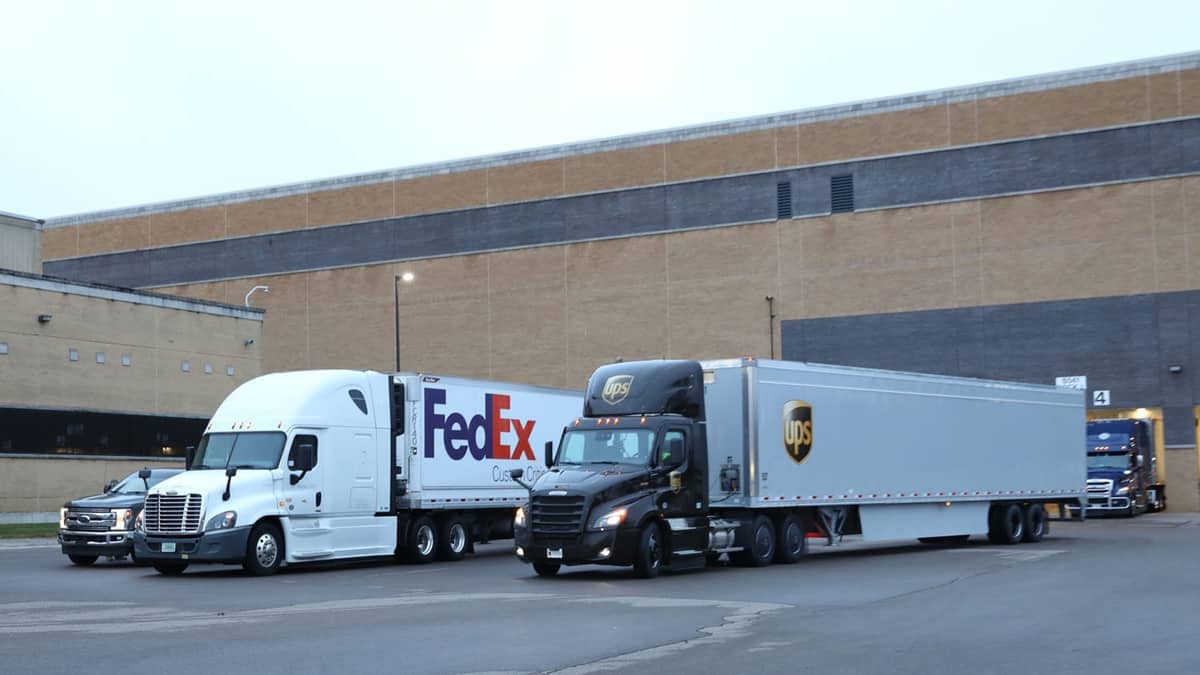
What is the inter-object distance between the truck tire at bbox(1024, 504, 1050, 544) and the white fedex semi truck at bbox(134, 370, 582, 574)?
11898mm

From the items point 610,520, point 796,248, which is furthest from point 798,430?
point 796,248

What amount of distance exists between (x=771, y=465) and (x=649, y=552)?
3.59m

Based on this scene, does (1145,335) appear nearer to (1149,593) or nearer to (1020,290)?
(1020,290)

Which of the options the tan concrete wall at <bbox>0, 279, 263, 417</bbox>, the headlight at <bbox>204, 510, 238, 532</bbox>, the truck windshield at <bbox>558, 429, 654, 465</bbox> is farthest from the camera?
the tan concrete wall at <bbox>0, 279, 263, 417</bbox>

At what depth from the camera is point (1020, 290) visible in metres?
56.0

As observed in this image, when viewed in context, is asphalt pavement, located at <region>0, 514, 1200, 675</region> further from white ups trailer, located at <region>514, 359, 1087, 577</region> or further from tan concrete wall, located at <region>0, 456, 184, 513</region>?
tan concrete wall, located at <region>0, 456, 184, 513</region>

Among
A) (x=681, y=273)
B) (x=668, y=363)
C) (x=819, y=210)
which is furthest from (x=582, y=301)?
(x=668, y=363)

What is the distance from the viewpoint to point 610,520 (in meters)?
21.5

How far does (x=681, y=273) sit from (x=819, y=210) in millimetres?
7050

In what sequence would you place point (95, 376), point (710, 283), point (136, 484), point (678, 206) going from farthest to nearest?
point (678, 206), point (710, 283), point (95, 376), point (136, 484)

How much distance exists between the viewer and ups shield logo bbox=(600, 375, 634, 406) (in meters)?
23.8

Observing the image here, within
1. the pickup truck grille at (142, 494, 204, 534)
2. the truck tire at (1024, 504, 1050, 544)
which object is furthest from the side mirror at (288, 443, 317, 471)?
the truck tire at (1024, 504, 1050, 544)

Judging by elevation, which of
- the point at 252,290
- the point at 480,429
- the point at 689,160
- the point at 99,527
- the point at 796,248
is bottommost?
the point at 99,527

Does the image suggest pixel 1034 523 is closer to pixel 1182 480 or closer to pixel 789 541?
pixel 789 541
